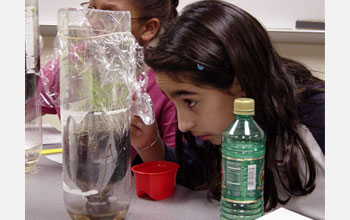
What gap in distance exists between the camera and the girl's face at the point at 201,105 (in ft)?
3.21

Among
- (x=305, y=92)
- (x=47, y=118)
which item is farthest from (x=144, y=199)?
(x=47, y=118)

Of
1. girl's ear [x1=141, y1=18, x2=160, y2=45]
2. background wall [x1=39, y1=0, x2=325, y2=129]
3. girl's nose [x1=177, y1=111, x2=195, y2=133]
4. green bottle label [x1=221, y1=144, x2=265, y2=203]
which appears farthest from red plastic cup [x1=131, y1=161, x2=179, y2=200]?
background wall [x1=39, y1=0, x2=325, y2=129]

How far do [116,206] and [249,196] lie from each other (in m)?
0.29

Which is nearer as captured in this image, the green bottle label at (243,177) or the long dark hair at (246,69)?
the green bottle label at (243,177)

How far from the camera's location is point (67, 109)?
813mm

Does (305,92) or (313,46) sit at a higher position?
(313,46)

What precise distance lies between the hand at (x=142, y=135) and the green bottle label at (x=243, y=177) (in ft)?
1.28

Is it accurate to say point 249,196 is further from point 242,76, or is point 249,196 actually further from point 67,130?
point 67,130

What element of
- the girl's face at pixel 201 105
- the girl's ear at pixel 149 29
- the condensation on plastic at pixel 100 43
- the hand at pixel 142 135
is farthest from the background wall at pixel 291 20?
the condensation on plastic at pixel 100 43

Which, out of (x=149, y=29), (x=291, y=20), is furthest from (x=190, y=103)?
(x=291, y=20)

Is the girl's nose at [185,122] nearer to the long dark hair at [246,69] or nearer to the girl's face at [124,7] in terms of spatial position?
the long dark hair at [246,69]

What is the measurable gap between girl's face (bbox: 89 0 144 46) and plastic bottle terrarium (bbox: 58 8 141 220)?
49 cm

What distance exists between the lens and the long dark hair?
94 cm

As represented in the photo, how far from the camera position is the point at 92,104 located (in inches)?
31.4
